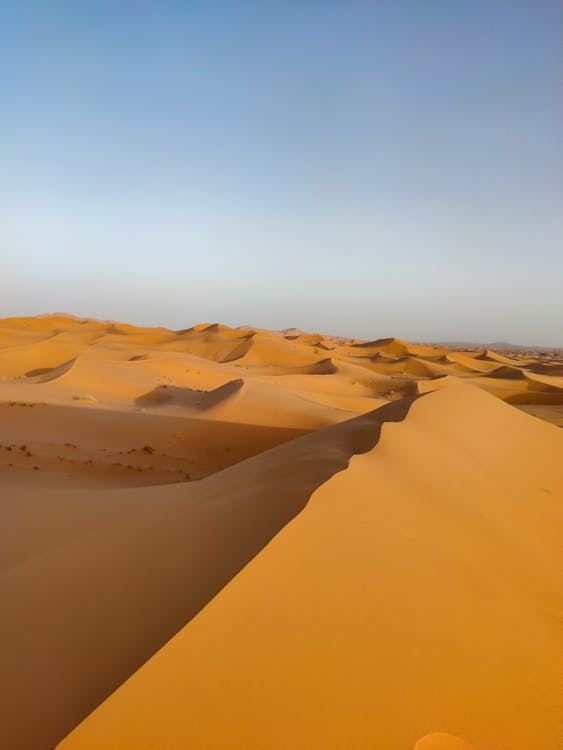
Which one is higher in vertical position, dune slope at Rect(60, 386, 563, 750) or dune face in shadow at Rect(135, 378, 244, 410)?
dune slope at Rect(60, 386, 563, 750)

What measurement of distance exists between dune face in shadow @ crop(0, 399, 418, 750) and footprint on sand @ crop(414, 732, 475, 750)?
44.5 inches

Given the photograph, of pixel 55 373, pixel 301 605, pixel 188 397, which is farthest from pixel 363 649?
pixel 55 373

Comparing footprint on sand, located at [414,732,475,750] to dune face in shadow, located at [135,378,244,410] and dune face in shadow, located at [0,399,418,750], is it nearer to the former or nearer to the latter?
dune face in shadow, located at [0,399,418,750]

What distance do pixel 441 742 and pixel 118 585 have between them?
2.07m

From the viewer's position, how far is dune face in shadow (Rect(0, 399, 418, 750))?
210cm

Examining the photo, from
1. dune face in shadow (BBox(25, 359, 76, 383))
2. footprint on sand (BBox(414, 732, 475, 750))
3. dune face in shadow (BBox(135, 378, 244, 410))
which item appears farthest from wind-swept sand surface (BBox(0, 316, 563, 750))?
dune face in shadow (BBox(25, 359, 76, 383))

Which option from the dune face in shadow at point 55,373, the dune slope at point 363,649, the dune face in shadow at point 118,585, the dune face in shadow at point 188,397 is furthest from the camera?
the dune face in shadow at point 55,373

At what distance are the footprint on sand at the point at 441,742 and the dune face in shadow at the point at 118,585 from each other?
113cm

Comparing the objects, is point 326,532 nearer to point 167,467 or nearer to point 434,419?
point 434,419

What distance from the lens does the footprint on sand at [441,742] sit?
1771 mm

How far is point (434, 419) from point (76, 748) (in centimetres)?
691

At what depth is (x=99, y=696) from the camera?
1985 millimetres

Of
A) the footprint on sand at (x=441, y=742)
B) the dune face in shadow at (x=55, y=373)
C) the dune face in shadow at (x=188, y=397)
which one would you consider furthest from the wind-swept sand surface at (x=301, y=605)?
the dune face in shadow at (x=55, y=373)

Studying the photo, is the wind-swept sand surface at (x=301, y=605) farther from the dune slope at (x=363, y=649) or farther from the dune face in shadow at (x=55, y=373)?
the dune face in shadow at (x=55, y=373)
